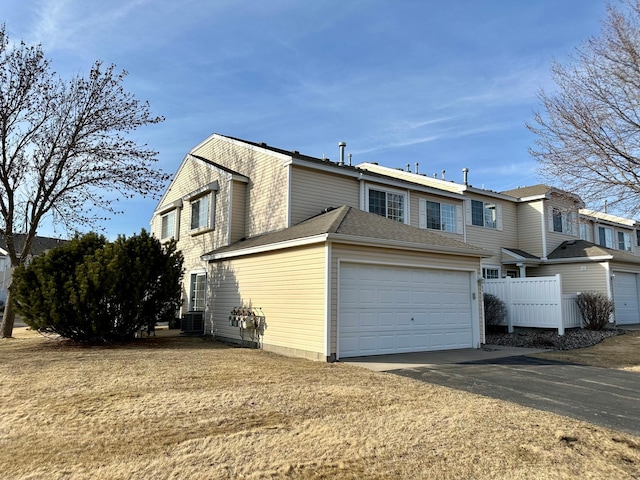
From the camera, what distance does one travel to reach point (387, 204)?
54.6ft

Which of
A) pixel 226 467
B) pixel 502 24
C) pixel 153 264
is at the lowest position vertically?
pixel 226 467

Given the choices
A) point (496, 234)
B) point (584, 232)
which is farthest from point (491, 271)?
point (584, 232)

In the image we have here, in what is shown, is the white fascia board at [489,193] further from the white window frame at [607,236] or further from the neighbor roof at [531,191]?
the white window frame at [607,236]

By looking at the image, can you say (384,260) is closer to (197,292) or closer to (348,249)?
(348,249)

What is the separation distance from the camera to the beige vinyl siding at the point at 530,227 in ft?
68.8

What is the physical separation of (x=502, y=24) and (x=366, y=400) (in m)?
10.1

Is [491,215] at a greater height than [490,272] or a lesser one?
Result: greater

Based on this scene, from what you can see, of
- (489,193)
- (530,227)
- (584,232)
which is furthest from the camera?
(584,232)

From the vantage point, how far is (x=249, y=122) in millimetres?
18109

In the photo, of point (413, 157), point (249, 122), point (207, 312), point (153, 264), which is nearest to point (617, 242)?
point (413, 157)

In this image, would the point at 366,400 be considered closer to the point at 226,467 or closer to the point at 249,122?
the point at 226,467

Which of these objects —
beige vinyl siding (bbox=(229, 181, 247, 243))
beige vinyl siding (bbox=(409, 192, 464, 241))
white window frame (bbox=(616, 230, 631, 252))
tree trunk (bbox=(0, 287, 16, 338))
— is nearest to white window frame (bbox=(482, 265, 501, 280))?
beige vinyl siding (bbox=(409, 192, 464, 241))

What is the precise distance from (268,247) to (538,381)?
694cm

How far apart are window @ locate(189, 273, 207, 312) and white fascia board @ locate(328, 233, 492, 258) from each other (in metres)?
8.22
